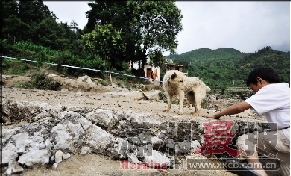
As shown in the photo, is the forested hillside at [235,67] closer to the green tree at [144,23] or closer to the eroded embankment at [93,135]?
the green tree at [144,23]

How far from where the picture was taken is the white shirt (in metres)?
2.92

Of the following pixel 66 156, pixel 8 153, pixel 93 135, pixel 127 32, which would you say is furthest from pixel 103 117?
→ pixel 127 32

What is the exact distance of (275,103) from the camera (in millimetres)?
2932

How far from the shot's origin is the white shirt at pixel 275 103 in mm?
2923

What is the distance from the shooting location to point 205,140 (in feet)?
16.8

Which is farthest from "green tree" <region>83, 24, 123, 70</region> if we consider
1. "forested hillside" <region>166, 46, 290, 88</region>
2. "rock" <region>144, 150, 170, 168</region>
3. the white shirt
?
the white shirt

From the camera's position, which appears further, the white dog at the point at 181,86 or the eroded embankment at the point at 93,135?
the white dog at the point at 181,86

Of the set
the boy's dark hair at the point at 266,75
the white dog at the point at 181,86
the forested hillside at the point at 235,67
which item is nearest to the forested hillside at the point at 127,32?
the forested hillside at the point at 235,67

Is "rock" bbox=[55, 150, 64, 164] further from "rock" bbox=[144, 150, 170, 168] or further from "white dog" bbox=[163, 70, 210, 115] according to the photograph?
"white dog" bbox=[163, 70, 210, 115]

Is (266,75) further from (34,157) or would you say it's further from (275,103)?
(34,157)

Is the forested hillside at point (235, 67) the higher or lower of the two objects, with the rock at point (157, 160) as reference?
higher

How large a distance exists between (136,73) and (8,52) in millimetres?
10602

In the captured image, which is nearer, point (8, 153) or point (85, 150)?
point (8, 153)

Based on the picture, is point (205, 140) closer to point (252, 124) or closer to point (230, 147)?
point (230, 147)
